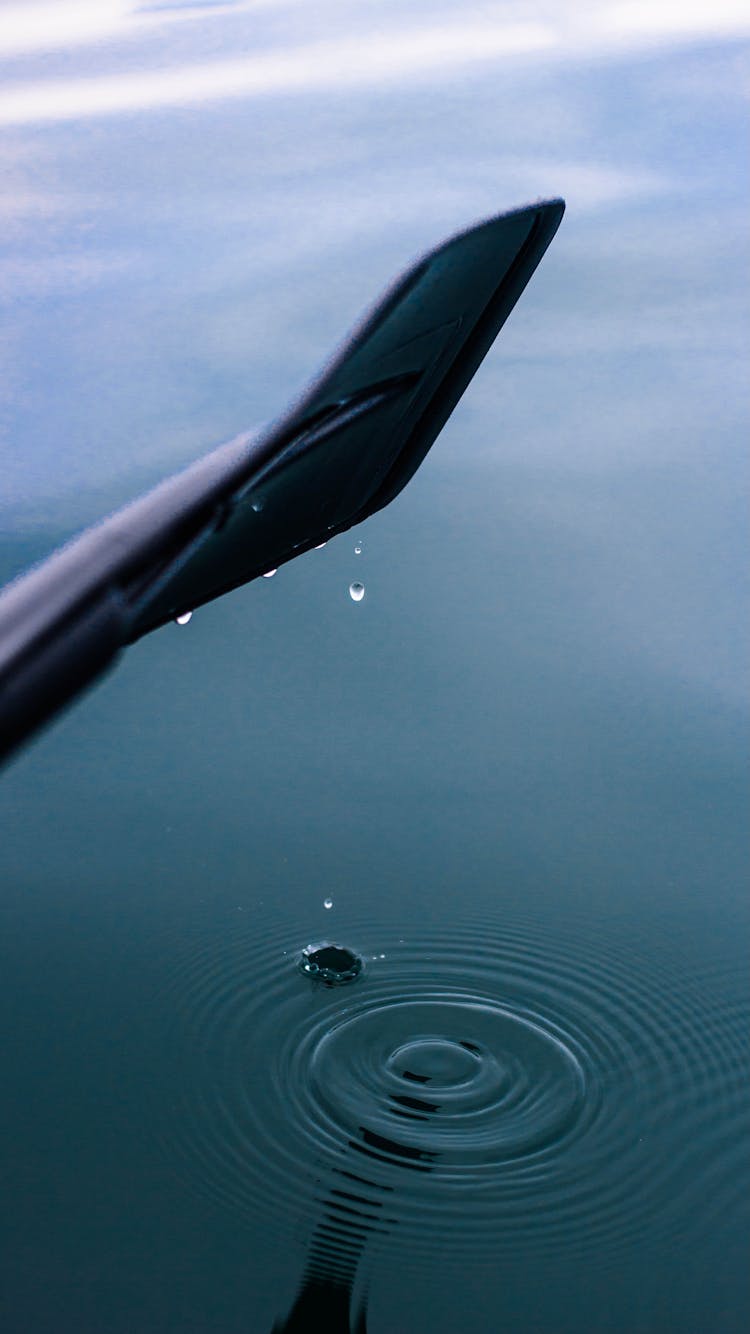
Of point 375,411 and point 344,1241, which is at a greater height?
point 375,411

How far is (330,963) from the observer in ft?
5.14

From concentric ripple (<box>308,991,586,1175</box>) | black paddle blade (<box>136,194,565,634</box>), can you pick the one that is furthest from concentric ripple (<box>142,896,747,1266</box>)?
black paddle blade (<box>136,194,565,634</box>)

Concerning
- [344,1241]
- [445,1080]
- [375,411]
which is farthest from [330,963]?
[375,411]

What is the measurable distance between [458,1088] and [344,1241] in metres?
0.24

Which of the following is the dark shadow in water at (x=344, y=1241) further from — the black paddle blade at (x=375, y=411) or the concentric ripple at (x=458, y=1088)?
the black paddle blade at (x=375, y=411)

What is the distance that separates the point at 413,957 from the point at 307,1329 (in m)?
0.50

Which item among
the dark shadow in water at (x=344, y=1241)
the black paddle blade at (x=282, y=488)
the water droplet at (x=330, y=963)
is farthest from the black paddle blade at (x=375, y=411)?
the water droplet at (x=330, y=963)

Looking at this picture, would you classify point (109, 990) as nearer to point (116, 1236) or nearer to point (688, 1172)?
point (116, 1236)

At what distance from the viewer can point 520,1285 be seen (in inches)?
46.0

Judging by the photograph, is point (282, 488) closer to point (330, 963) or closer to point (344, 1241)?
point (344, 1241)

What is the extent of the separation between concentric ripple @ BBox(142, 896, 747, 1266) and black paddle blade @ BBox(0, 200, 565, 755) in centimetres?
68

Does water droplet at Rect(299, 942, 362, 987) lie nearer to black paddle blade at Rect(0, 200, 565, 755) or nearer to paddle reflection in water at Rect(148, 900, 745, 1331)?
paddle reflection in water at Rect(148, 900, 745, 1331)

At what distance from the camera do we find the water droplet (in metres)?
1.55

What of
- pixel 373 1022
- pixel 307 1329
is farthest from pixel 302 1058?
pixel 307 1329
